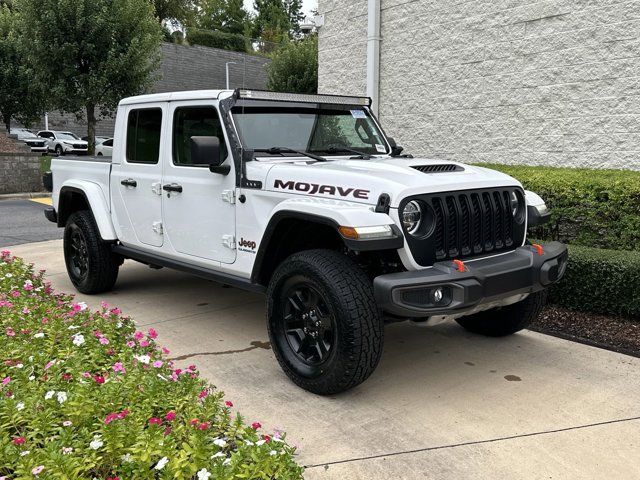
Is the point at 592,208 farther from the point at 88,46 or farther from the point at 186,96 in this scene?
the point at 88,46

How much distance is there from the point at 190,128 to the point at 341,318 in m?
2.25

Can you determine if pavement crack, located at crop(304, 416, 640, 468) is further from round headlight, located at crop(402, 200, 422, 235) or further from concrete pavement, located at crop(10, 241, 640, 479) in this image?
round headlight, located at crop(402, 200, 422, 235)

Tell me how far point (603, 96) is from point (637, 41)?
0.71 meters

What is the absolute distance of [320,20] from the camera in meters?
11.3

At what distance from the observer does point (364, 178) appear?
12.0 feet

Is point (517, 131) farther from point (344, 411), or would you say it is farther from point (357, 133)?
point (344, 411)

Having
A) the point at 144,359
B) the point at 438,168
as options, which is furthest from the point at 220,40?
the point at 144,359

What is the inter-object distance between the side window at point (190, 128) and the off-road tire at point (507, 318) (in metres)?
2.37

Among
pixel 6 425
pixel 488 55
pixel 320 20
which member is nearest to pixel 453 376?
pixel 6 425

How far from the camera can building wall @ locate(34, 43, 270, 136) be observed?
3750 cm

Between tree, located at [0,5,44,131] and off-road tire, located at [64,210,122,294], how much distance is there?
1745cm

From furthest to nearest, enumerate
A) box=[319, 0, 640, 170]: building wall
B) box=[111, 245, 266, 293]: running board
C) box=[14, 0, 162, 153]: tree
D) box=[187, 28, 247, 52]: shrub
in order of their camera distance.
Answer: box=[187, 28, 247, 52]: shrub → box=[14, 0, 162, 153]: tree → box=[319, 0, 640, 170]: building wall → box=[111, 245, 266, 293]: running board

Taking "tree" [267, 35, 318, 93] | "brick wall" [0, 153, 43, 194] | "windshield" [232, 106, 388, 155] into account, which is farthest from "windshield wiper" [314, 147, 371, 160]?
"tree" [267, 35, 318, 93]

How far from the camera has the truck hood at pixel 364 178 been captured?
3592 mm
